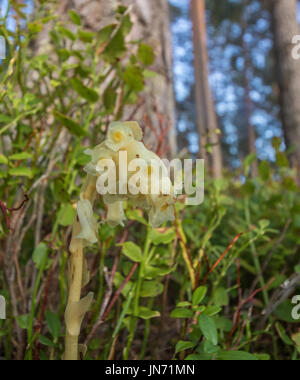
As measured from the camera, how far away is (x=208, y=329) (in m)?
0.61

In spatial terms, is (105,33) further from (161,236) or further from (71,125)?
(161,236)

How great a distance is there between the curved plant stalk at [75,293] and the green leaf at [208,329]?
0.21m

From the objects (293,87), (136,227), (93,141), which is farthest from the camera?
(293,87)

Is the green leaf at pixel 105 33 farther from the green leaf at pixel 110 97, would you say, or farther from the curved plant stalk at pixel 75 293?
the curved plant stalk at pixel 75 293

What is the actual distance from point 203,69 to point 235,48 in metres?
11.8

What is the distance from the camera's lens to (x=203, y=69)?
7488mm

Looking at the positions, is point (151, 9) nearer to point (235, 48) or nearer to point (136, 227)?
point (136, 227)

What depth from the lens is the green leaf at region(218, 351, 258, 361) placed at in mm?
628

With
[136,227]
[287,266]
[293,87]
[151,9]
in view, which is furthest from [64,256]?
[293,87]

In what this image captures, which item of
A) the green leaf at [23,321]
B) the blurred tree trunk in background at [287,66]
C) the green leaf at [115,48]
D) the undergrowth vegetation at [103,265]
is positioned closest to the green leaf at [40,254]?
the undergrowth vegetation at [103,265]

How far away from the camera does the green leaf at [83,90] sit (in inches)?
32.3

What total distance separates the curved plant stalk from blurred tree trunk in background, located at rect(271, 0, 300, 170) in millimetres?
2916

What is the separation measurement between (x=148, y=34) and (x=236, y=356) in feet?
4.62

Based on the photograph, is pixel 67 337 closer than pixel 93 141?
Yes
